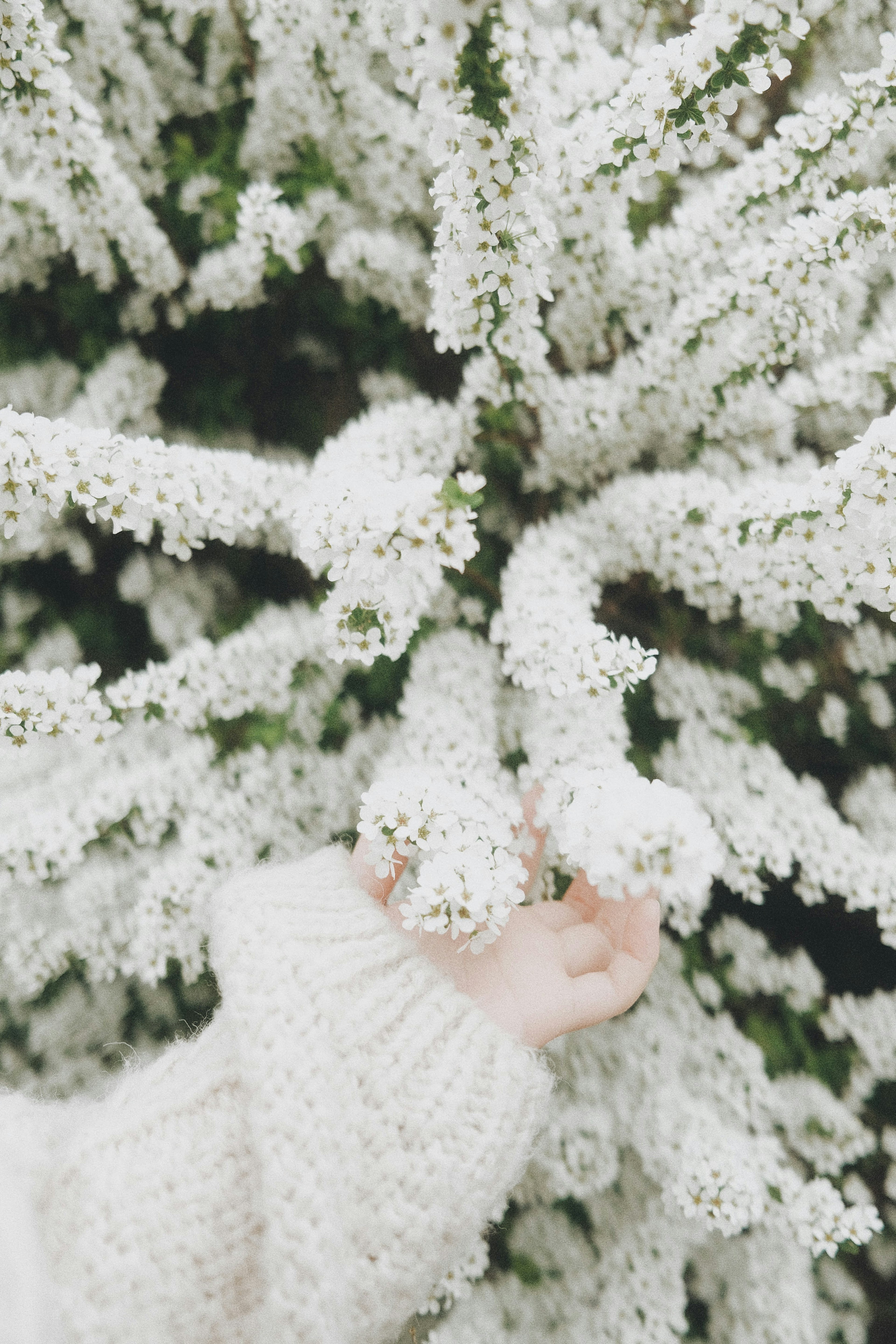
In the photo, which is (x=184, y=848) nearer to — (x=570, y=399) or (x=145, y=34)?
(x=570, y=399)

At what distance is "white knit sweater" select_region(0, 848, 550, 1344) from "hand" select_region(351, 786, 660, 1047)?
7cm

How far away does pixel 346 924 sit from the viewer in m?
1.73

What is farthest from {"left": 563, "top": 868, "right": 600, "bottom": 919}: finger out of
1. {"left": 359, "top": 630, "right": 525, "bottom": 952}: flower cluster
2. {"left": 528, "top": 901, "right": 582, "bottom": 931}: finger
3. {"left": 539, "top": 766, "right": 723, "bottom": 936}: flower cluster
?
{"left": 539, "top": 766, "right": 723, "bottom": 936}: flower cluster

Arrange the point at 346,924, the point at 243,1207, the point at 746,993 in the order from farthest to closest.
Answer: the point at 746,993
the point at 346,924
the point at 243,1207

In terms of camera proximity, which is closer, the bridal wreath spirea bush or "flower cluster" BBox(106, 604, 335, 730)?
the bridal wreath spirea bush

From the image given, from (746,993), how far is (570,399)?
207 centimetres

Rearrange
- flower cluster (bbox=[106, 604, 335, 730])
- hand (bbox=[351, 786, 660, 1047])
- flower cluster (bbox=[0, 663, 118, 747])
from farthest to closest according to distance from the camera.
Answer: flower cluster (bbox=[106, 604, 335, 730]), flower cluster (bbox=[0, 663, 118, 747]), hand (bbox=[351, 786, 660, 1047])

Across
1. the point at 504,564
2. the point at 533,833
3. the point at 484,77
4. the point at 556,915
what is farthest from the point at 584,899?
the point at 484,77

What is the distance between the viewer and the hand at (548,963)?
5.74 ft

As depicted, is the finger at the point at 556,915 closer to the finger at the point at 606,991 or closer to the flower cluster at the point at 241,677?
the finger at the point at 606,991

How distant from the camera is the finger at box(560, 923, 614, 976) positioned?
188 cm

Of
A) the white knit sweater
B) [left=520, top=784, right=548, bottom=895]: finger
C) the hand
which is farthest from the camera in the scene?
[left=520, top=784, right=548, bottom=895]: finger

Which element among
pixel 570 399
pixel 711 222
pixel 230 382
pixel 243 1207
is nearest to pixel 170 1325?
pixel 243 1207

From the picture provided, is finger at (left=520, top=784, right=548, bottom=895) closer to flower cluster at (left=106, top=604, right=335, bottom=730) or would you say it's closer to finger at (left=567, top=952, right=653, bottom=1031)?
finger at (left=567, top=952, right=653, bottom=1031)
